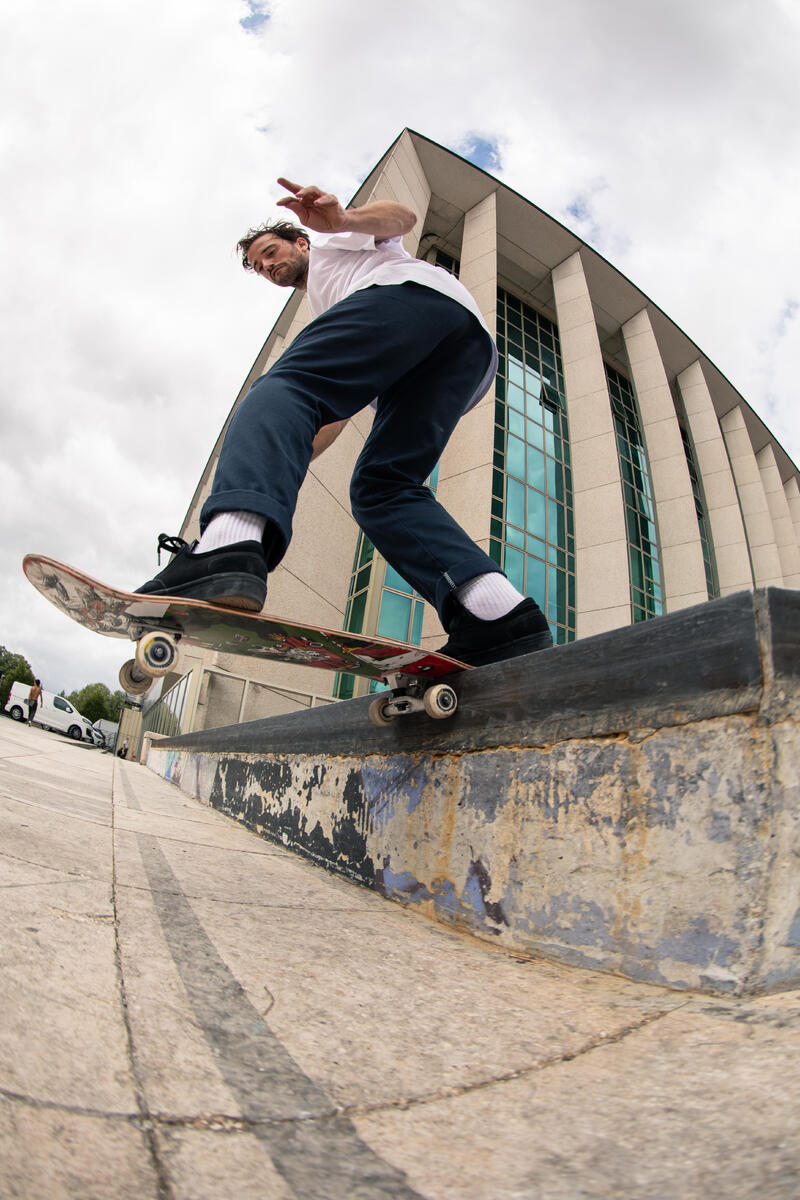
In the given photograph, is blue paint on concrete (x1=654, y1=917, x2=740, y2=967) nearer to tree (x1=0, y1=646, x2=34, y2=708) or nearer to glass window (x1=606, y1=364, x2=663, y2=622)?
glass window (x1=606, y1=364, x2=663, y2=622)

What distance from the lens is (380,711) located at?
1.84 metres

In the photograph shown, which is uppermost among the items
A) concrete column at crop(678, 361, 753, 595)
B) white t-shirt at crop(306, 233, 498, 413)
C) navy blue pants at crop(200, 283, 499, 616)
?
concrete column at crop(678, 361, 753, 595)

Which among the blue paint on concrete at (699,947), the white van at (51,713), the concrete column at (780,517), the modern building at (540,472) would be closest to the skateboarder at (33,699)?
the white van at (51,713)

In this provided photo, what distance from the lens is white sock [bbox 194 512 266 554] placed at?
58.4 inches

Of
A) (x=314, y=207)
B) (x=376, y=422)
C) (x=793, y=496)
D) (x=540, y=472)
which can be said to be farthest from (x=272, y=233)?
(x=793, y=496)

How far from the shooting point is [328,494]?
527 inches

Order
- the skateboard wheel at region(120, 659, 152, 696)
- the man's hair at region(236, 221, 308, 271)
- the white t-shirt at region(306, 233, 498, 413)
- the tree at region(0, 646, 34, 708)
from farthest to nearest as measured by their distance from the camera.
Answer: the tree at region(0, 646, 34, 708) < the man's hair at region(236, 221, 308, 271) < the white t-shirt at region(306, 233, 498, 413) < the skateboard wheel at region(120, 659, 152, 696)

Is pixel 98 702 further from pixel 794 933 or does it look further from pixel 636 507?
pixel 794 933

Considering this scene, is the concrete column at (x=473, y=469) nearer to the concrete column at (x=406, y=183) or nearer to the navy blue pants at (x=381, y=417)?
the concrete column at (x=406, y=183)

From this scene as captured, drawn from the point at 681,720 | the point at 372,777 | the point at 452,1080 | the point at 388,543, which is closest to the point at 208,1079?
the point at 452,1080

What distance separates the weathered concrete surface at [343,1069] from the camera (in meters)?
0.45

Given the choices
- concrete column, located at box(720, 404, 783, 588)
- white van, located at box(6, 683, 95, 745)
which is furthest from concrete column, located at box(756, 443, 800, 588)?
white van, located at box(6, 683, 95, 745)

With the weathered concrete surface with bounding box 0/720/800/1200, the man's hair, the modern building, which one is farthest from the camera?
the modern building

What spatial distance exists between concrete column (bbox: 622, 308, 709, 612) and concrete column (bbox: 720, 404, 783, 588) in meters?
8.09
